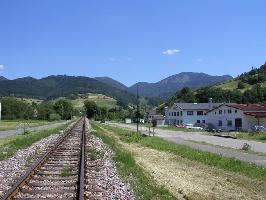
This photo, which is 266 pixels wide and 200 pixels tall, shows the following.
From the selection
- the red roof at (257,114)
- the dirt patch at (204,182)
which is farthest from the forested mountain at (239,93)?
the dirt patch at (204,182)

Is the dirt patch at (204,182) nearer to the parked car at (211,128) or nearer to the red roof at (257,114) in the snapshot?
the parked car at (211,128)

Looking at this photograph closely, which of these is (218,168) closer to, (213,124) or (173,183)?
(173,183)

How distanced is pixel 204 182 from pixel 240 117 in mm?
66650

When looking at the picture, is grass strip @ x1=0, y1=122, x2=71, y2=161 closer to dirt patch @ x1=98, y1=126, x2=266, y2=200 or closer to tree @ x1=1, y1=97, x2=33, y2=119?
dirt patch @ x1=98, y1=126, x2=266, y2=200

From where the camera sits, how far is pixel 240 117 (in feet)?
258

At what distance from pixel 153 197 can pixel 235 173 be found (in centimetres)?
617

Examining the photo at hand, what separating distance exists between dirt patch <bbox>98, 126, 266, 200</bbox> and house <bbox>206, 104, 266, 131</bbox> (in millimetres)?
59418

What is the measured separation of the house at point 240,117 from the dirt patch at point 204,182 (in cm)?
5942

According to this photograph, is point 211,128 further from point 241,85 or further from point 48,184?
point 241,85

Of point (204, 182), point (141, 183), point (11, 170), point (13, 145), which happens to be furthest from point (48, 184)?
point (13, 145)

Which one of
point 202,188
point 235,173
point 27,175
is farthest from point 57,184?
point 235,173

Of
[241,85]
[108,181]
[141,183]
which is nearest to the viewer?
[141,183]

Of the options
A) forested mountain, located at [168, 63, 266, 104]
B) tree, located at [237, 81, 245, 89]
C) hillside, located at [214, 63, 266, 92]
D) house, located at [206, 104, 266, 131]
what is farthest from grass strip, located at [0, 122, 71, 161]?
tree, located at [237, 81, 245, 89]

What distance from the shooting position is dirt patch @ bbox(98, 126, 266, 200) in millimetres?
11648
